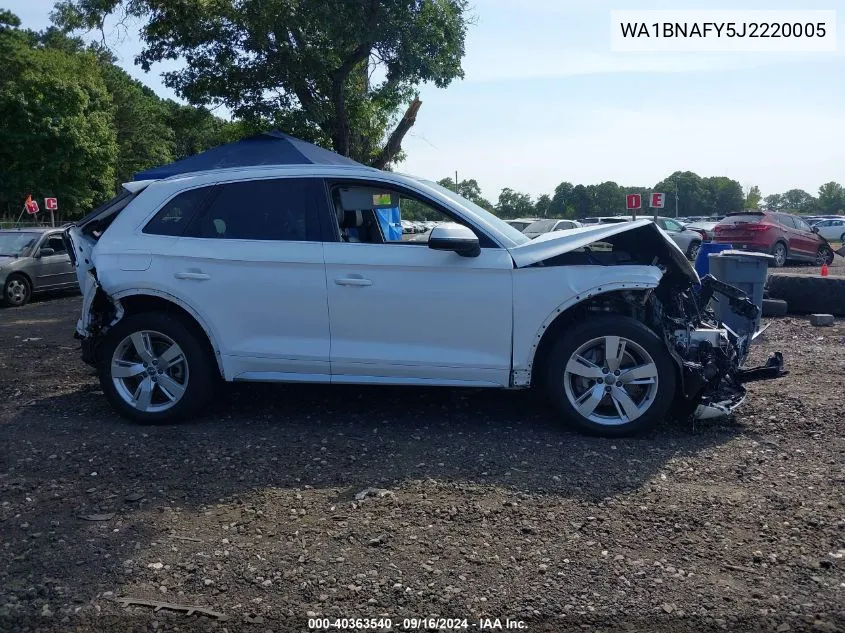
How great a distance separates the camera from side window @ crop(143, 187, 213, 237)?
5605 millimetres

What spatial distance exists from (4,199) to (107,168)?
641cm

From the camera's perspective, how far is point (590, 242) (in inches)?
208

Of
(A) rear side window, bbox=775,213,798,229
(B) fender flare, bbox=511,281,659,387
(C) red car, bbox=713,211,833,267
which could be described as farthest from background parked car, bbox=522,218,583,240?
(B) fender flare, bbox=511,281,659,387

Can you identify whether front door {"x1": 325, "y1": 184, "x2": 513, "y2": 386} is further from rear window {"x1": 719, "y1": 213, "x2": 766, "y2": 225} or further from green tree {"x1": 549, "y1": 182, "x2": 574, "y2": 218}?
green tree {"x1": 549, "y1": 182, "x2": 574, "y2": 218}

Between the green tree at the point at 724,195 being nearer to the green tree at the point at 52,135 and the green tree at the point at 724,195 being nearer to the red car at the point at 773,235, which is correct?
the green tree at the point at 52,135

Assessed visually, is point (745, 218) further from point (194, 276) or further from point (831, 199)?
point (831, 199)

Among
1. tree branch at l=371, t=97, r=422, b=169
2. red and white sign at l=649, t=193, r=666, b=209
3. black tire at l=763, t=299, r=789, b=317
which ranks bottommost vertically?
black tire at l=763, t=299, r=789, b=317

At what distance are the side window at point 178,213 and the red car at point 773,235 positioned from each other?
18.1 m

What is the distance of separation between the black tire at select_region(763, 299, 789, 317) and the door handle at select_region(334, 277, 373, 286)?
7.18m

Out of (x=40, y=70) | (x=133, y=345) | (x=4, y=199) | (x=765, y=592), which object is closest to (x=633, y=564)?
(x=765, y=592)

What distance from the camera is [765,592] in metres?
3.25

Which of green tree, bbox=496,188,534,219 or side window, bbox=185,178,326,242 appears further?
green tree, bbox=496,188,534,219

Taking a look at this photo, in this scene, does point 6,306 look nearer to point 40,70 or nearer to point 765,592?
point 765,592

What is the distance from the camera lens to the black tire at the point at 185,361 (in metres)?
5.47
